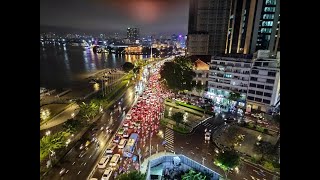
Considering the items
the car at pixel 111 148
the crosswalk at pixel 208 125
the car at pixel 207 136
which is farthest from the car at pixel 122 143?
the crosswalk at pixel 208 125

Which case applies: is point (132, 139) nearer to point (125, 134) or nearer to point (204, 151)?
point (125, 134)

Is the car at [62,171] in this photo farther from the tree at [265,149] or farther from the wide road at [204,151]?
the tree at [265,149]

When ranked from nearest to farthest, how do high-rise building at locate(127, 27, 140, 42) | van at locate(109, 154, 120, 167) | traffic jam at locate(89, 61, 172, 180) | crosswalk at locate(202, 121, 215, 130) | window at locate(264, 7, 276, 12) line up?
traffic jam at locate(89, 61, 172, 180) → van at locate(109, 154, 120, 167) → crosswalk at locate(202, 121, 215, 130) → window at locate(264, 7, 276, 12) → high-rise building at locate(127, 27, 140, 42)

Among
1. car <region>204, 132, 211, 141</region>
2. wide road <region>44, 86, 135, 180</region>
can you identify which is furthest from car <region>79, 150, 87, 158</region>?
car <region>204, 132, 211, 141</region>

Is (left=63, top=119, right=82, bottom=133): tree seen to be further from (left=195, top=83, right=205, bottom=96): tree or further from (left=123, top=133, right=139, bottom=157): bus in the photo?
(left=195, top=83, right=205, bottom=96): tree
